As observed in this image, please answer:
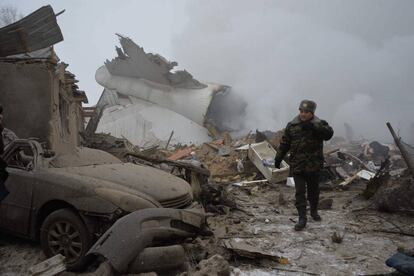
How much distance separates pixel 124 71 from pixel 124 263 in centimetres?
1973

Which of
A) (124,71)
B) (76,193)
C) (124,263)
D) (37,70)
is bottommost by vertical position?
(124,263)

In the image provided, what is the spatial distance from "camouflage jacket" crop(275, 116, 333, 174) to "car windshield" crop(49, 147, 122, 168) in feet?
8.64

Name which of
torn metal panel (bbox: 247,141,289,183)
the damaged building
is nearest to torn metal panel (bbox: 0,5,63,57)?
the damaged building

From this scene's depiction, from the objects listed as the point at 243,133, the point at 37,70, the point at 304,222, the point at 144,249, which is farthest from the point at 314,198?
the point at 243,133

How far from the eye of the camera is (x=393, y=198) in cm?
563

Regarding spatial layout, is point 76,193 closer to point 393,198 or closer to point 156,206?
point 156,206

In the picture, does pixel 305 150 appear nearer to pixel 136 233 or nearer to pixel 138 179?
pixel 138 179

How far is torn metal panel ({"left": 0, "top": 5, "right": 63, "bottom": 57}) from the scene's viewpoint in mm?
8523

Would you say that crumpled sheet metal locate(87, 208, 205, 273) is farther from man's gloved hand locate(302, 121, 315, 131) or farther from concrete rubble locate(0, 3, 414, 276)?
man's gloved hand locate(302, 121, 315, 131)

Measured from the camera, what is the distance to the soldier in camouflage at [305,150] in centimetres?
511

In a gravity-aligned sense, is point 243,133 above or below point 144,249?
above

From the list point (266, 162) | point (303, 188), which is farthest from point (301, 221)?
point (266, 162)

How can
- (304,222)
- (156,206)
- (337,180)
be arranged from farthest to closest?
(337,180) < (304,222) < (156,206)

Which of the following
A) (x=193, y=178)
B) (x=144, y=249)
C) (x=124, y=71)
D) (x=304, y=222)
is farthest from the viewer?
(x=124, y=71)
